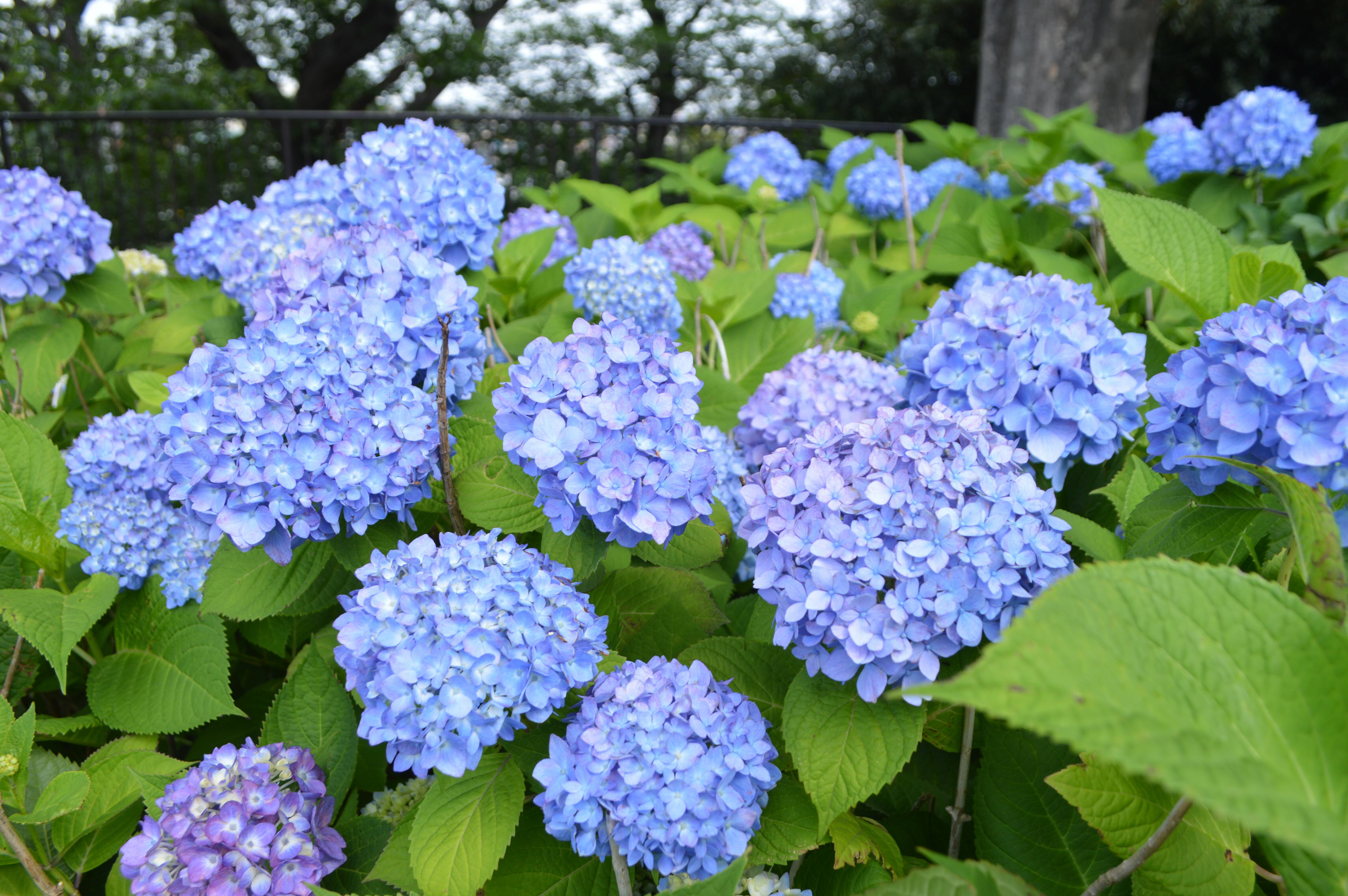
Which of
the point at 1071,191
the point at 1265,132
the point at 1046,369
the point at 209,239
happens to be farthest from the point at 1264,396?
the point at 1265,132

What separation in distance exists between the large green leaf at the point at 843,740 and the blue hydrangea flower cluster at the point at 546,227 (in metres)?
1.69

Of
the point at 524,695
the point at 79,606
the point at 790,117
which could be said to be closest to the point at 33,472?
the point at 79,606

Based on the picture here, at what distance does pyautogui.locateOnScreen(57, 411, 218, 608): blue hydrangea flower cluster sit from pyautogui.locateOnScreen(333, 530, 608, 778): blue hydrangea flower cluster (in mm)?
676

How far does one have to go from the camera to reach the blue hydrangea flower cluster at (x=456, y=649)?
0.99 metres

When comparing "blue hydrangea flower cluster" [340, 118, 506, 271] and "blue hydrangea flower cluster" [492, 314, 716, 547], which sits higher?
"blue hydrangea flower cluster" [340, 118, 506, 271]

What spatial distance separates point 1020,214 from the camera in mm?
3475

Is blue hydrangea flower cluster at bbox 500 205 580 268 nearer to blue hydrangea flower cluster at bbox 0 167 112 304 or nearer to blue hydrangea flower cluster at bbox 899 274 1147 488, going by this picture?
blue hydrangea flower cluster at bbox 0 167 112 304

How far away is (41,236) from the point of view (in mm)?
2043

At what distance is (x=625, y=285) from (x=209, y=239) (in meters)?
1.13

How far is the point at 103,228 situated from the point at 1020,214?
2975 millimetres

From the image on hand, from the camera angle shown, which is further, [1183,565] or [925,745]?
[925,745]

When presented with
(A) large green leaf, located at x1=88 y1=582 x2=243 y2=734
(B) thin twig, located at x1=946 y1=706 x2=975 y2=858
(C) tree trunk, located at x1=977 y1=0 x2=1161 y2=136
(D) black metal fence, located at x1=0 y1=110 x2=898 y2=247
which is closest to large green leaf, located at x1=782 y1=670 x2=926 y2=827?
(B) thin twig, located at x1=946 y1=706 x2=975 y2=858

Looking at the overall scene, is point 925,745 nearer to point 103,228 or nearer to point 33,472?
point 33,472

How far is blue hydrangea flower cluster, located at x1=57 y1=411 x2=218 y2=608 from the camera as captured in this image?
1.60 metres
